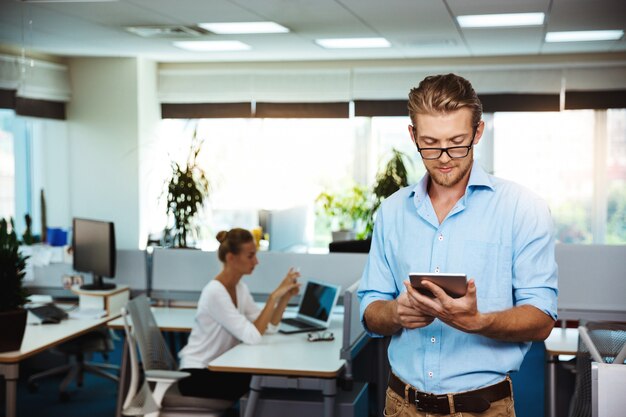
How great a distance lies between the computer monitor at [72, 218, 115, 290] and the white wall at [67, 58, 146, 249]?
292cm

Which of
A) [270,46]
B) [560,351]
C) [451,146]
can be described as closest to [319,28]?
[270,46]

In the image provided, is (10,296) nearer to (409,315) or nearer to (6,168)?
(409,315)

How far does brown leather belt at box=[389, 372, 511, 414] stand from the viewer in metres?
1.81

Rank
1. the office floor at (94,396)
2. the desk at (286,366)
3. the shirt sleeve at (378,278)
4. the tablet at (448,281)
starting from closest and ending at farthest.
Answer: the tablet at (448,281) < the shirt sleeve at (378,278) < the desk at (286,366) < the office floor at (94,396)

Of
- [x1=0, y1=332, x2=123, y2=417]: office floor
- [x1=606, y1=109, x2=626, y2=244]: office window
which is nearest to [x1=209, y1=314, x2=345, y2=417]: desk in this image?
[x1=0, y1=332, x2=123, y2=417]: office floor

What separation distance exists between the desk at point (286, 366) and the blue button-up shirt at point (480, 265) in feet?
6.15

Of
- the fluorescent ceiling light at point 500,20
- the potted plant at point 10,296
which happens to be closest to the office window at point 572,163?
the fluorescent ceiling light at point 500,20

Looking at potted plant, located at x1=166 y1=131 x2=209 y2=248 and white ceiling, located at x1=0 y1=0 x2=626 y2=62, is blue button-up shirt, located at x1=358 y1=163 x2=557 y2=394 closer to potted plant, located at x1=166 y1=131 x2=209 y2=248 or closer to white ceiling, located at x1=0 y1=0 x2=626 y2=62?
white ceiling, located at x1=0 y1=0 x2=626 y2=62

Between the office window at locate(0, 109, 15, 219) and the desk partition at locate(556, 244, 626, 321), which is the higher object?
the office window at locate(0, 109, 15, 219)

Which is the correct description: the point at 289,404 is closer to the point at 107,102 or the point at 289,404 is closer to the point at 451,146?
the point at 451,146

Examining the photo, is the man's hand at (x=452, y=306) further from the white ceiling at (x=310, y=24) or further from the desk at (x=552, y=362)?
the white ceiling at (x=310, y=24)

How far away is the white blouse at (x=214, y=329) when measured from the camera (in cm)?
426

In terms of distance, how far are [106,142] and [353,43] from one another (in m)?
2.88

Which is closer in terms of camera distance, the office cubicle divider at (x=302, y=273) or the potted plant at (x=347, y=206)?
the office cubicle divider at (x=302, y=273)
